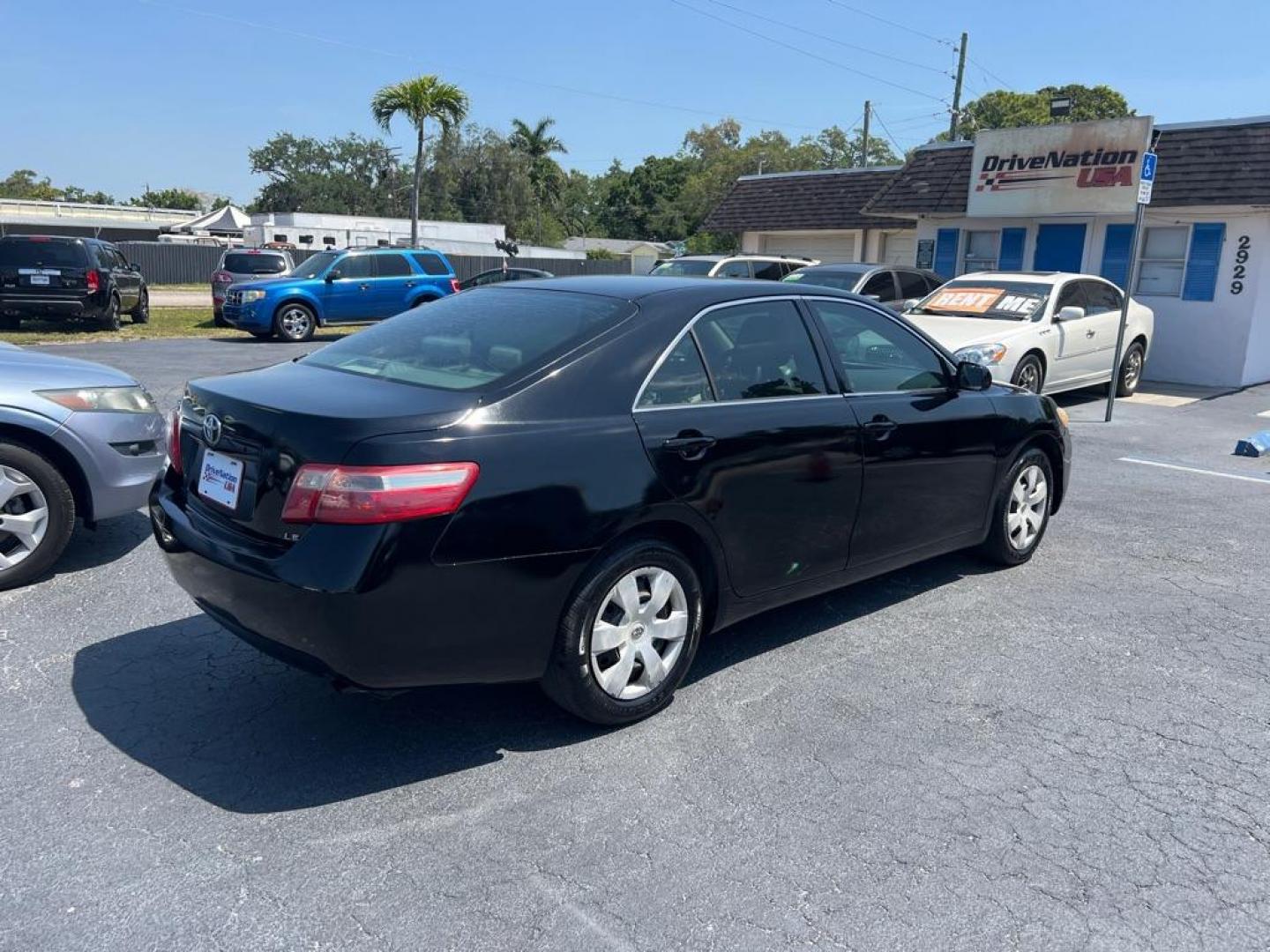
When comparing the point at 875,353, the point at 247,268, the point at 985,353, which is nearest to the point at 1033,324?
the point at 985,353

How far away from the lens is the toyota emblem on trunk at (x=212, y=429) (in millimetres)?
3531

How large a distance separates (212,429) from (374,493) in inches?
35.2

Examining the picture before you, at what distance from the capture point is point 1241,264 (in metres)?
15.0

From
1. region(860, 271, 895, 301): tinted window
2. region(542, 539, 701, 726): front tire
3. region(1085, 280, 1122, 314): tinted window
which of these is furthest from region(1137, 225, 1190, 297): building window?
region(542, 539, 701, 726): front tire

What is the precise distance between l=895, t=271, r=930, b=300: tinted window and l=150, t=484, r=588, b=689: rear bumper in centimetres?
1204

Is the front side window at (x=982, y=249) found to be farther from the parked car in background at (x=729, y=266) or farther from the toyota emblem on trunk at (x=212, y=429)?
the toyota emblem on trunk at (x=212, y=429)

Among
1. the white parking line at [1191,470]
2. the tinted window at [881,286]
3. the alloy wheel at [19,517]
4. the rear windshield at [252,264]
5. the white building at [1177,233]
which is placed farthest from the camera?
the rear windshield at [252,264]

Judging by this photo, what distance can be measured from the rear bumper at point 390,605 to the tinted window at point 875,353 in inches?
72.6

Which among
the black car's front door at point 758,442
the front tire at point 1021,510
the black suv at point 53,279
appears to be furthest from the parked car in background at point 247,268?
the black car's front door at point 758,442

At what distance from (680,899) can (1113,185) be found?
1586 centimetres

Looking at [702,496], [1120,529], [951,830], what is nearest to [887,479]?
[702,496]

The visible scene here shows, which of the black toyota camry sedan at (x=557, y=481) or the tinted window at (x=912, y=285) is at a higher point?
the tinted window at (x=912, y=285)

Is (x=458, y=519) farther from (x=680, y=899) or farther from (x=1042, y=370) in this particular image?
(x=1042, y=370)

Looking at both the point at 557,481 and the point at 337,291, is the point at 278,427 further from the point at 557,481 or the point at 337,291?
the point at 337,291
